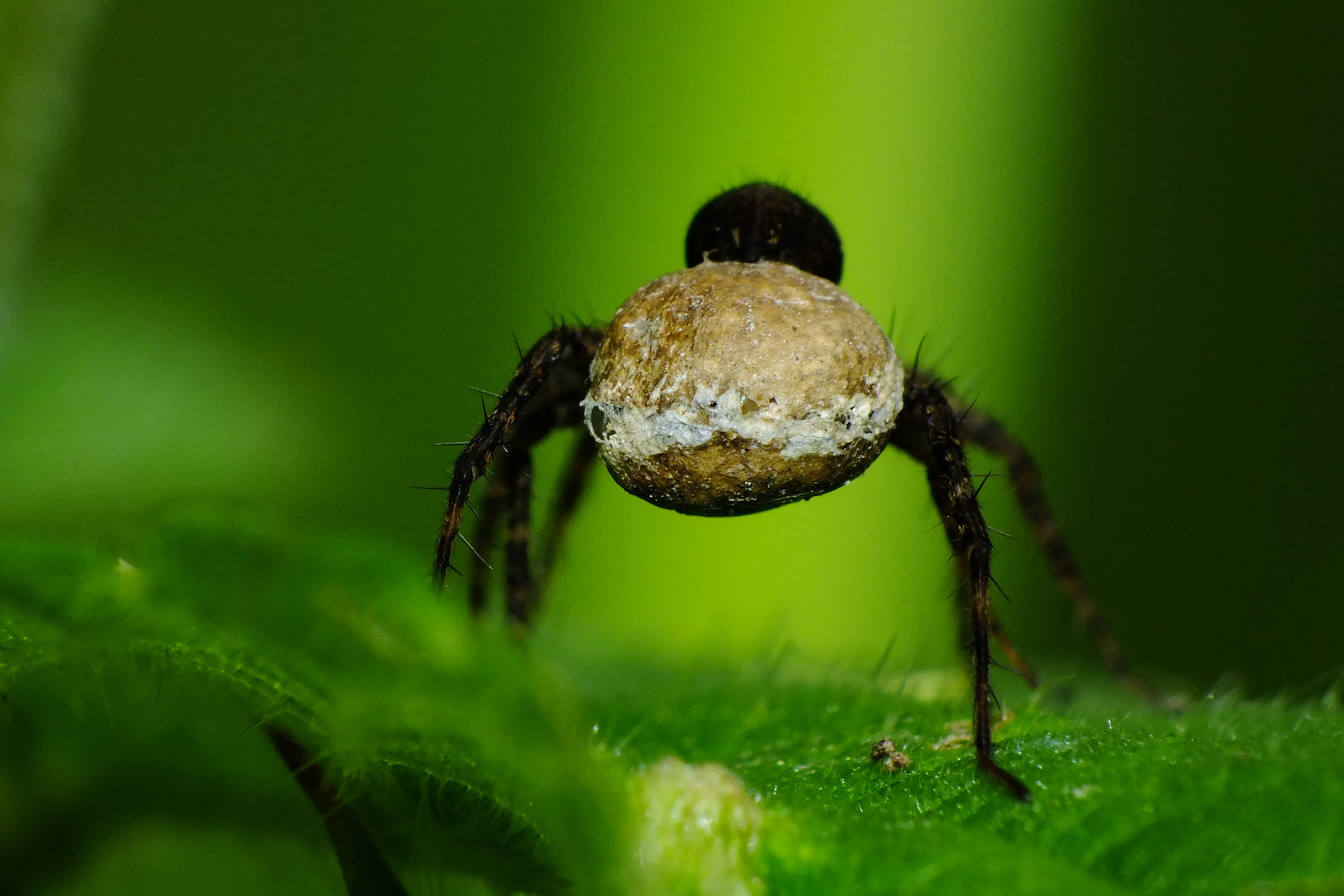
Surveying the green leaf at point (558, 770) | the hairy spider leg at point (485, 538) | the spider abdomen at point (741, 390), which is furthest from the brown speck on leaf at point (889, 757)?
the hairy spider leg at point (485, 538)

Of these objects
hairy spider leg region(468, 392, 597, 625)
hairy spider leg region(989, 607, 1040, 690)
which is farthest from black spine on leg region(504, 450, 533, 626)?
hairy spider leg region(989, 607, 1040, 690)

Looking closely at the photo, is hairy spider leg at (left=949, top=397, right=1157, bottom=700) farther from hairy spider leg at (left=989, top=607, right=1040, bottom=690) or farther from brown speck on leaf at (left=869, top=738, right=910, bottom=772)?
brown speck on leaf at (left=869, top=738, right=910, bottom=772)

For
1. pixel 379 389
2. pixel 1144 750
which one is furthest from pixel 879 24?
pixel 1144 750

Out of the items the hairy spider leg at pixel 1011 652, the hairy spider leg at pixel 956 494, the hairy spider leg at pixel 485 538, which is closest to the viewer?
the hairy spider leg at pixel 956 494

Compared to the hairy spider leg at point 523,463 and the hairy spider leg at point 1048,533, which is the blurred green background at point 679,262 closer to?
the hairy spider leg at point 1048,533

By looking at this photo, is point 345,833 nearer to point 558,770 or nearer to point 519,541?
point 558,770

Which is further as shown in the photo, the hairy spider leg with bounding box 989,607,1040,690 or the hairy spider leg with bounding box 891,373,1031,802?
the hairy spider leg with bounding box 989,607,1040,690

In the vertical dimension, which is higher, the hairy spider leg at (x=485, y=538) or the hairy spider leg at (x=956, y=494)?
the hairy spider leg at (x=956, y=494)
